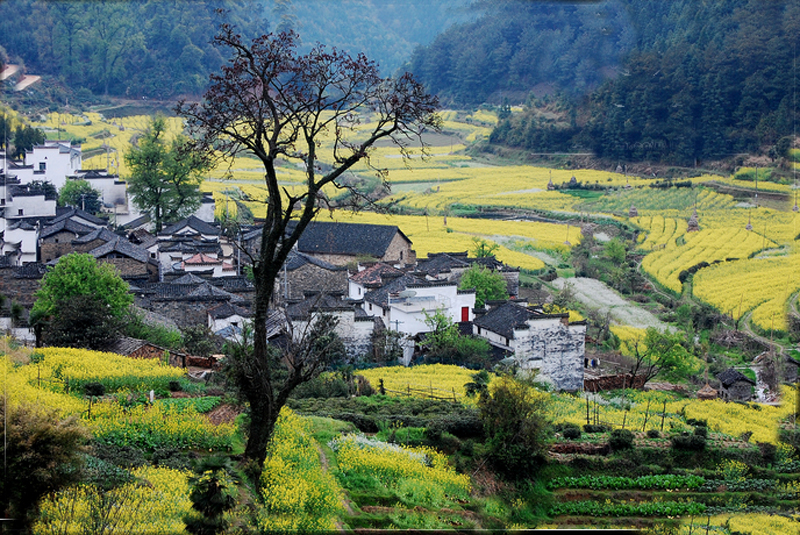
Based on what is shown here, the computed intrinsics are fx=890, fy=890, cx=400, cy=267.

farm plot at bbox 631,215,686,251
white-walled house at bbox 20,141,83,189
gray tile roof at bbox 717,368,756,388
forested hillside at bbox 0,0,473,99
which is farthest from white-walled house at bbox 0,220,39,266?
farm plot at bbox 631,215,686,251

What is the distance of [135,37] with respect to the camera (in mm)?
92750

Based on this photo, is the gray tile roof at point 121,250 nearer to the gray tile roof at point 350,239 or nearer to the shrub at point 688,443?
the gray tile roof at point 350,239

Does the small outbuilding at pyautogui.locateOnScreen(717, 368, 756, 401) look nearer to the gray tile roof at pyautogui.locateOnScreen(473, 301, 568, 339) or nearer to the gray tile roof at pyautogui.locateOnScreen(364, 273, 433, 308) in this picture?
the gray tile roof at pyautogui.locateOnScreen(473, 301, 568, 339)

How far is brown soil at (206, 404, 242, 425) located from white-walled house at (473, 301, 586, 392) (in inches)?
536

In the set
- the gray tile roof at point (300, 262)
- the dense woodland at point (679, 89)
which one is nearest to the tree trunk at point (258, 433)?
the gray tile roof at point (300, 262)

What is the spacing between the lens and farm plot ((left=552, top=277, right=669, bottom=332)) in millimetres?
39750

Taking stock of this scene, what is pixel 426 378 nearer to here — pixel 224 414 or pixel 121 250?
pixel 224 414

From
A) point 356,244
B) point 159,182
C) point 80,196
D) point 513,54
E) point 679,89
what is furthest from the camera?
point 513,54

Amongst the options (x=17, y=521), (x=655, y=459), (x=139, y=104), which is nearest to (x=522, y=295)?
(x=655, y=459)

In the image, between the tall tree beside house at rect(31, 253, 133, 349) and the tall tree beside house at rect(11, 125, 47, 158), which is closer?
the tall tree beside house at rect(31, 253, 133, 349)

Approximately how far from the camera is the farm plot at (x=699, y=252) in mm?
48031

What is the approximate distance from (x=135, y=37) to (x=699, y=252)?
2551 inches

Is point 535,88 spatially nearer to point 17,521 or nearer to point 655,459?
point 655,459

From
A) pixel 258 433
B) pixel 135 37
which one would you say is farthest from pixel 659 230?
pixel 135 37
